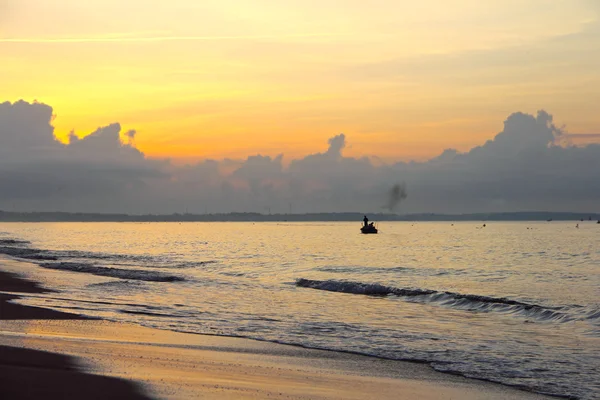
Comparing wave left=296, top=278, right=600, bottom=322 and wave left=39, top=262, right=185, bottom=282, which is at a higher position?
wave left=296, top=278, right=600, bottom=322

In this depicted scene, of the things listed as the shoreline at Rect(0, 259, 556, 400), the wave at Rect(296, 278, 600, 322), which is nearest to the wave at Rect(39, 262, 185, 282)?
the wave at Rect(296, 278, 600, 322)

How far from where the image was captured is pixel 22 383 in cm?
1075

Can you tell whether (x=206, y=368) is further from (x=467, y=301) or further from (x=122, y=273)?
(x=122, y=273)

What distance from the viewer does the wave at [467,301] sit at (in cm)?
2336

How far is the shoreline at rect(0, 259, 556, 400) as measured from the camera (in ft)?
36.5

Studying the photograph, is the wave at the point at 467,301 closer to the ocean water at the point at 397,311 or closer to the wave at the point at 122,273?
the ocean water at the point at 397,311

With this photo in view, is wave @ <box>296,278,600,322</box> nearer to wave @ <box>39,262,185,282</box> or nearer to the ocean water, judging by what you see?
the ocean water

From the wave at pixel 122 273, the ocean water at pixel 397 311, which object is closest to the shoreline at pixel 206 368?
the ocean water at pixel 397 311

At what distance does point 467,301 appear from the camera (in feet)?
90.3

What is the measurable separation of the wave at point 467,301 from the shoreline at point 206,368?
11207mm

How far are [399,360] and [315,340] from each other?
295cm

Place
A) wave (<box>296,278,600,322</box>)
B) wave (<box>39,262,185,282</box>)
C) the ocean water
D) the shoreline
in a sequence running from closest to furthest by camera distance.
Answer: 1. the shoreline
2. the ocean water
3. wave (<box>296,278,600,322</box>)
4. wave (<box>39,262,185,282</box>)

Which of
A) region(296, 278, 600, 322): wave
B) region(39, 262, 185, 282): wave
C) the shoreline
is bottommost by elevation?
region(39, 262, 185, 282): wave

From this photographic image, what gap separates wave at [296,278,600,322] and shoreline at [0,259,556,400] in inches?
441
